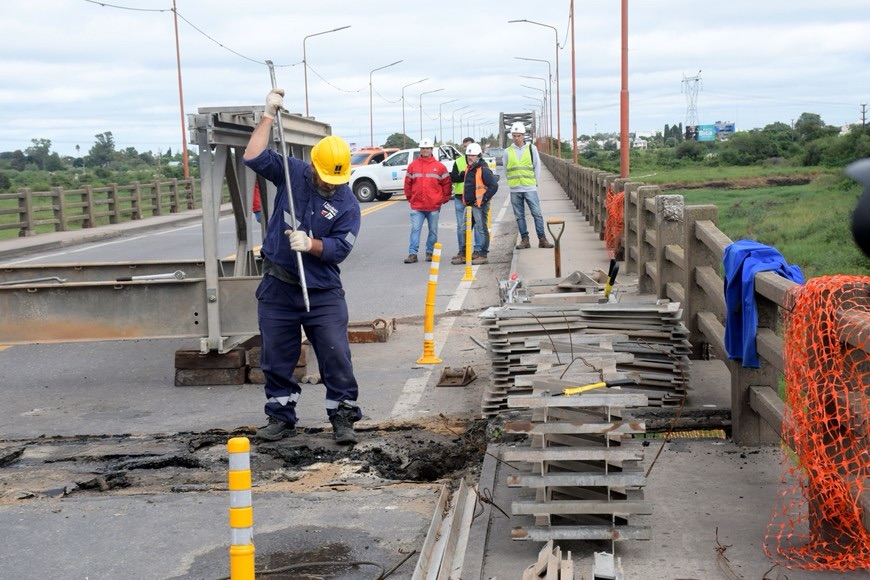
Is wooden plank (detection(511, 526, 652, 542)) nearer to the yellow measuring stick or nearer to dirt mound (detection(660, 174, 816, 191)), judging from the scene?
the yellow measuring stick

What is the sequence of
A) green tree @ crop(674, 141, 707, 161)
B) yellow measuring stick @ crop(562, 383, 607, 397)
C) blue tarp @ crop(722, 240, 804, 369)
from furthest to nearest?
green tree @ crop(674, 141, 707, 161)
blue tarp @ crop(722, 240, 804, 369)
yellow measuring stick @ crop(562, 383, 607, 397)

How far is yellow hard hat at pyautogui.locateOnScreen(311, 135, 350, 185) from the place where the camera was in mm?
7172

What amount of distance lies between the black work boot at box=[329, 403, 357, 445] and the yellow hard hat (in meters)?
1.48

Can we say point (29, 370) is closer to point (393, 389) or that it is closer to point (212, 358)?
point (212, 358)

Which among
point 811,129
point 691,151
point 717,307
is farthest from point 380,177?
point 691,151

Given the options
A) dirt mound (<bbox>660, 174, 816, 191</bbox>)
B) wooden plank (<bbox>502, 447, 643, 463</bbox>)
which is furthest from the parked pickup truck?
wooden plank (<bbox>502, 447, 643, 463</bbox>)

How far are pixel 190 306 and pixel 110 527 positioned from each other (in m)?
3.66

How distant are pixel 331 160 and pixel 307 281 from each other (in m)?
0.80

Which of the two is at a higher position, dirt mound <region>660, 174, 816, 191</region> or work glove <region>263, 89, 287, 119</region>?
work glove <region>263, 89, 287, 119</region>

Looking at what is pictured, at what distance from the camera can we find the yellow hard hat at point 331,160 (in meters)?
7.17

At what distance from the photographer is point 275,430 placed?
735cm

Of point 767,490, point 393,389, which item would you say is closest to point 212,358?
point 393,389

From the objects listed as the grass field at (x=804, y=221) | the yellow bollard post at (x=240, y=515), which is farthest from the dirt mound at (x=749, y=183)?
the yellow bollard post at (x=240, y=515)

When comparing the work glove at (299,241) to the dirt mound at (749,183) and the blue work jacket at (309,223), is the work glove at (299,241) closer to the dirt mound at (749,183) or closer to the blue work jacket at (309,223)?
the blue work jacket at (309,223)
